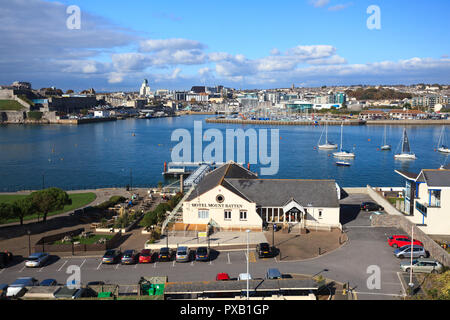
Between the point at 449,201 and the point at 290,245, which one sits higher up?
the point at 449,201

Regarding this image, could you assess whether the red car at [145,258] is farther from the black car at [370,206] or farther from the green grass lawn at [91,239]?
the black car at [370,206]

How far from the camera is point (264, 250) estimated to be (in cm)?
1090

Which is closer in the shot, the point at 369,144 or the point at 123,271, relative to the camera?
the point at 123,271

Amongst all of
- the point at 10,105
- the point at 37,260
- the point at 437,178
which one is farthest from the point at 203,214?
the point at 10,105

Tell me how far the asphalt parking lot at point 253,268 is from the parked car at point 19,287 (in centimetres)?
74

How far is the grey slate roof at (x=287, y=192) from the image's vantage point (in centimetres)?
1404

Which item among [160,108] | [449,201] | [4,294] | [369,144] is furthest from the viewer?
[160,108]

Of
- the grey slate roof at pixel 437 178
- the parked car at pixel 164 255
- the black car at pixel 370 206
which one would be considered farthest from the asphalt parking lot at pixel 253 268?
the black car at pixel 370 206

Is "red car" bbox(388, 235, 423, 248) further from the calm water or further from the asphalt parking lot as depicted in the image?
the calm water

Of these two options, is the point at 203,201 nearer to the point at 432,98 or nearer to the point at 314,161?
the point at 314,161

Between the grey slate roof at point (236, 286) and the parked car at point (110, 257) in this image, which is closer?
the grey slate roof at point (236, 286)
